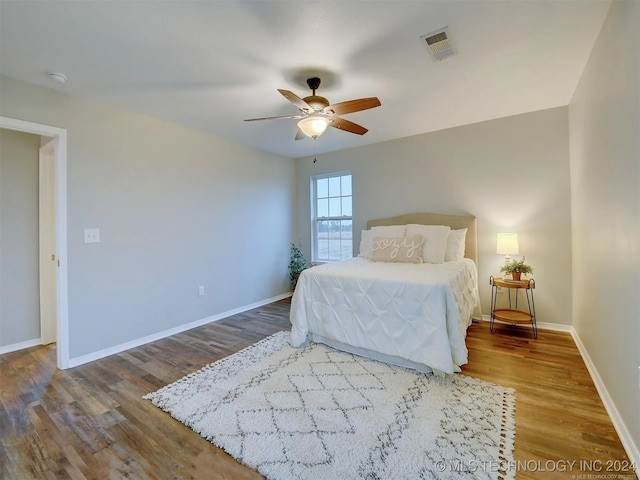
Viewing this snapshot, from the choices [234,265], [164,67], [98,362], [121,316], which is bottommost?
[98,362]

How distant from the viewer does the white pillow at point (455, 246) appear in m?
3.33

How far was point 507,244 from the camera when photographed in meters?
3.11

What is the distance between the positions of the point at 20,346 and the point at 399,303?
3854 mm

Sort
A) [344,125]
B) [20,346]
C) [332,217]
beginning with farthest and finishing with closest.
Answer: [332,217], [20,346], [344,125]

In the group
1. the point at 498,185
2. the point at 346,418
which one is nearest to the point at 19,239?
the point at 346,418

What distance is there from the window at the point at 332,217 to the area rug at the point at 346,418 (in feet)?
8.19

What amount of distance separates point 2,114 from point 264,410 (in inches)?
116

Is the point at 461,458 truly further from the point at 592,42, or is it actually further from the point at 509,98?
the point at 509,98

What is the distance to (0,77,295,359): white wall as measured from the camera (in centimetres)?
254

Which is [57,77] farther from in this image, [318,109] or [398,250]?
[398,250]

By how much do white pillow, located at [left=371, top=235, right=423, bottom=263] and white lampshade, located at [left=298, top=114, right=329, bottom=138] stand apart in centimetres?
161

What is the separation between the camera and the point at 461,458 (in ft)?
4.59

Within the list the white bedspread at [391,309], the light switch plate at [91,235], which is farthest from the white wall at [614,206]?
the light switch plate at [91,235]

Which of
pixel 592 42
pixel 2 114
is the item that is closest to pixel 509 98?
pixel 592 42
